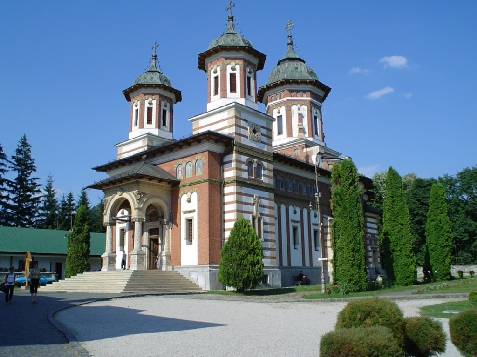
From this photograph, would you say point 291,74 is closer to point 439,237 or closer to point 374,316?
point 439,237

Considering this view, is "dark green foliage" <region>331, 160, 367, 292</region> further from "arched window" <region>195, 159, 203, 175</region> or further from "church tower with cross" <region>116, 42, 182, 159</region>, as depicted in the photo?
"church tower with cross" <region>116, 42, 182, 159</region>

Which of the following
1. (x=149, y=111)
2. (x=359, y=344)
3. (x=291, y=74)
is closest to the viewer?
(x=359, y=344)

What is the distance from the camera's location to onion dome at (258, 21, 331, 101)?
38.1 meters

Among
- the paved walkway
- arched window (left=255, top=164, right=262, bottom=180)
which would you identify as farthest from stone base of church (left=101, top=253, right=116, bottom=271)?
the paved walkway

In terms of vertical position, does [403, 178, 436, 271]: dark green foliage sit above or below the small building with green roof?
above

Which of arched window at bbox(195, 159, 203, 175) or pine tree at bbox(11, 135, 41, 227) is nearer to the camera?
arched window at bbox(195, 159, 203, 175)

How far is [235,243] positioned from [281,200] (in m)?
8.98

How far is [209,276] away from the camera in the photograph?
80.9 feet

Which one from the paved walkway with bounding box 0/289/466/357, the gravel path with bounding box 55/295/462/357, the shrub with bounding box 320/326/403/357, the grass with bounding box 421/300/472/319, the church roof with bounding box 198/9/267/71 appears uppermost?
the church roof with bounding box 198/9/267/71

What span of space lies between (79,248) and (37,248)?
10427 millimetres

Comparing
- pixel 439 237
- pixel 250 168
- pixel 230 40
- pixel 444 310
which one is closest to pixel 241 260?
pixel 250 168

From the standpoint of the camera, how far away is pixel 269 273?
87.5 ft

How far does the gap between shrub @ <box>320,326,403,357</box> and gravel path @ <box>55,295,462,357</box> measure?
102 inches

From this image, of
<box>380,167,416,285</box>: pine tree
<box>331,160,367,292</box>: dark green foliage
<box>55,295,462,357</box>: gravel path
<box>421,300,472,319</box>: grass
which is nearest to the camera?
<box>55,295,462,357</box>: gravel path
